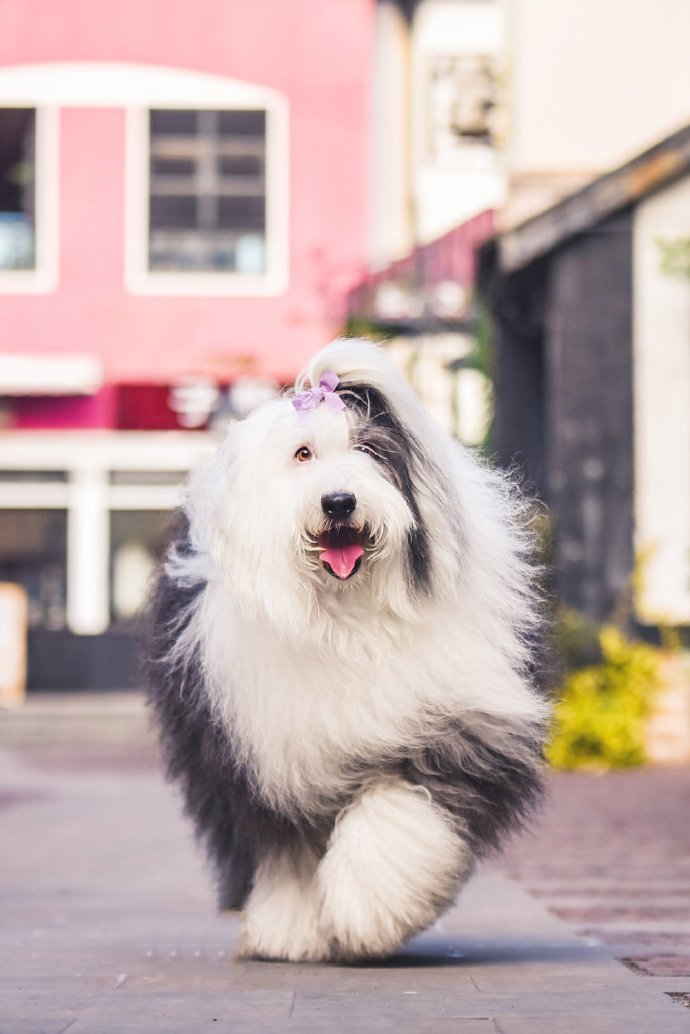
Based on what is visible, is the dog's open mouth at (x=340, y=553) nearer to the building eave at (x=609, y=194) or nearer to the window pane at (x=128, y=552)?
the building eave at (x=609, y=194)

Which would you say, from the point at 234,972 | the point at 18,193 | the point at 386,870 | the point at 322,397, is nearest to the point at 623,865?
the point at 234,972

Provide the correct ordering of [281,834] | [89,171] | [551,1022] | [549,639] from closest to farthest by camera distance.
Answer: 1. [551,1022]
2. [281,834]
3. [549,639]
4. [89,171]

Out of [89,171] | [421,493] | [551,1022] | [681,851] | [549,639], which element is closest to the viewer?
[551,1022]

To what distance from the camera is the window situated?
2100cm

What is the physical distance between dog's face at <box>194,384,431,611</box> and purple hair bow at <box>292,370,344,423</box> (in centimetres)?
2

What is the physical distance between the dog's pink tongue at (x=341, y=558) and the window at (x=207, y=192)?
55.6 ft

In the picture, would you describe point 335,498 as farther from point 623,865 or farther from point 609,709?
point 609,709

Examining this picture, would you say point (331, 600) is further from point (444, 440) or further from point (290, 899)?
point (290, 899)

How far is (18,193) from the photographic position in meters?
21.1

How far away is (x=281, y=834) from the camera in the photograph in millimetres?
4832

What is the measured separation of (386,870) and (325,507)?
0.89m

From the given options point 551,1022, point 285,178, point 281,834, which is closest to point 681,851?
point 281,834

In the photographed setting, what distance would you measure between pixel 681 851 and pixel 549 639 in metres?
3.46

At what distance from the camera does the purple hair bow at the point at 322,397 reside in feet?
15.1
